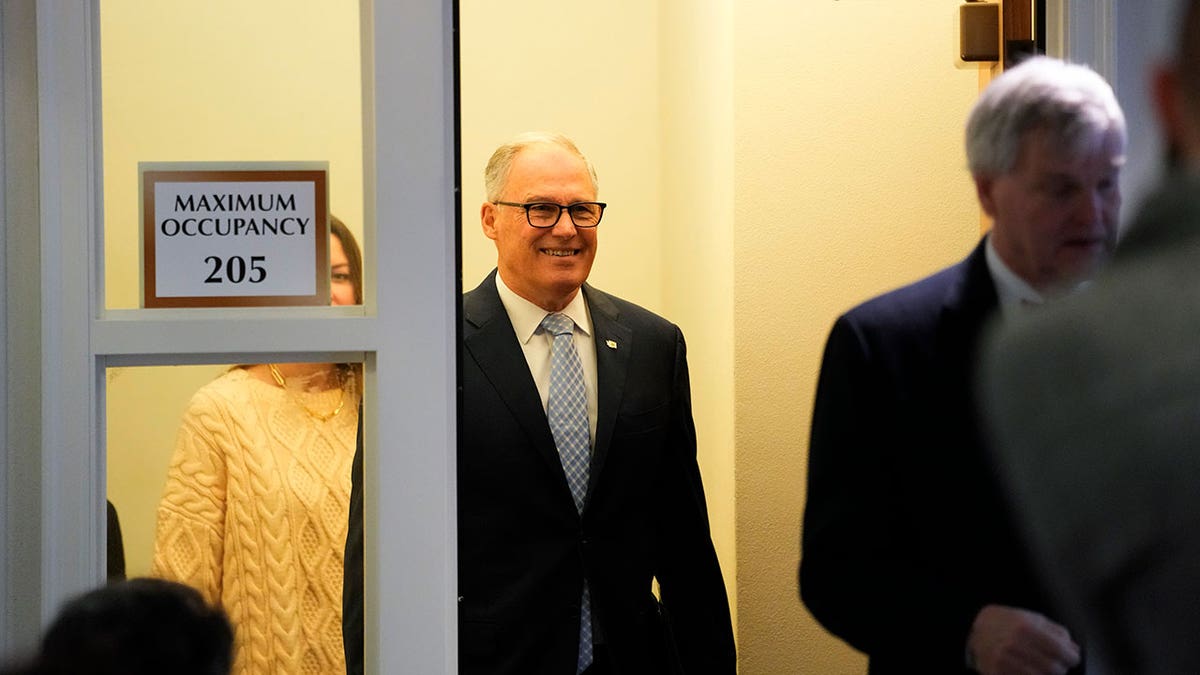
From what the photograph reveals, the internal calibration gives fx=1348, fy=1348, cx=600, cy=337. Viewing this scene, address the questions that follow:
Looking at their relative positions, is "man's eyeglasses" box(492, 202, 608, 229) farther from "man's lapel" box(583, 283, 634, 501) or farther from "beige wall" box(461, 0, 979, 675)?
"beige wall" box(461, 0, 979, 675)

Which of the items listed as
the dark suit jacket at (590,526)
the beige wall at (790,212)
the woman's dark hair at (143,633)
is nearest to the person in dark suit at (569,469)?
the dark suit jacket at (590,526)

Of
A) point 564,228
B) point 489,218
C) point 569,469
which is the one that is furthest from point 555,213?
point 569,469

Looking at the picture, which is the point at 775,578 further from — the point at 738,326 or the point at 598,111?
the point at 598,111

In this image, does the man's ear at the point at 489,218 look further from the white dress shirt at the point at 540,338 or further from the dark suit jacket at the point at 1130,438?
the dark suit jacket at the point at 1130,438

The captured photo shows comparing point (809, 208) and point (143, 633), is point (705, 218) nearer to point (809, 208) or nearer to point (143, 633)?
point (809, 208)

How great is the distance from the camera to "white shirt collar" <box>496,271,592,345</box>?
2.62 metres

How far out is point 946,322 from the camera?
1.56 metres

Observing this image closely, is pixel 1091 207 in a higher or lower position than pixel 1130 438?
higher

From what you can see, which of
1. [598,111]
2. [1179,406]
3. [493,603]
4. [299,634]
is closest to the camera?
[1179,406]

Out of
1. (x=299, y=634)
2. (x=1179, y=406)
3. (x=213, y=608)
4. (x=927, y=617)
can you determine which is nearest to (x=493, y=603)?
(x=299, y=634)

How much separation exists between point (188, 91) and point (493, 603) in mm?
1199

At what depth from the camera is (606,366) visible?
256cm

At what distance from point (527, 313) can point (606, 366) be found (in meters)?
0.20

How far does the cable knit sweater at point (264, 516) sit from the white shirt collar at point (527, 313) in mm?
1025
